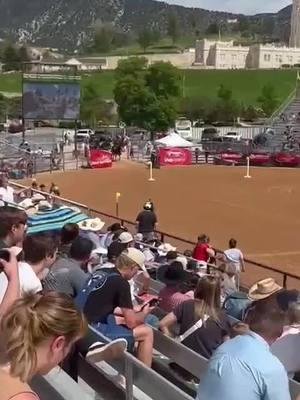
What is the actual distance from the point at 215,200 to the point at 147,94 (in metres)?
57.2

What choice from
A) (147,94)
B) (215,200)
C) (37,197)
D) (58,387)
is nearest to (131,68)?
(147,94)

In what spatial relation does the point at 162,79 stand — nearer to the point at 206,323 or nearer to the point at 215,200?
the point at 215,200

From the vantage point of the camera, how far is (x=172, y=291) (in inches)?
344

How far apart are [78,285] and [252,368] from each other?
3420 millimetres

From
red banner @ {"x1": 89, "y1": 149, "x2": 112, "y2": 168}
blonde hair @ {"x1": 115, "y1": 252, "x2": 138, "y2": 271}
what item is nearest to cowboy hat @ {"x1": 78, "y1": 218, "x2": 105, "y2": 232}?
blonde hair @ {"x1": 115, "y1": 252, "x2": 138, "y2": 271}

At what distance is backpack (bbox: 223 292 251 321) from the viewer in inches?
335

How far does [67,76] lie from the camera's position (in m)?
52.1

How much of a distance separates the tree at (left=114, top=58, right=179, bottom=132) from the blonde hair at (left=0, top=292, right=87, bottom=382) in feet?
265

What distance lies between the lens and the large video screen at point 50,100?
50.9 m

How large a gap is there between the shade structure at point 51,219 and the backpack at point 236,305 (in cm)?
394

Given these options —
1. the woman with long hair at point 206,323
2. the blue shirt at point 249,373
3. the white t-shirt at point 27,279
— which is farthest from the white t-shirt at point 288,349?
the blue shirt at point 249,373

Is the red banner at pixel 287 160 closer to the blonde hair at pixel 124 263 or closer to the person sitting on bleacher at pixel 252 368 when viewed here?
the blonde hair at pixel 124 263

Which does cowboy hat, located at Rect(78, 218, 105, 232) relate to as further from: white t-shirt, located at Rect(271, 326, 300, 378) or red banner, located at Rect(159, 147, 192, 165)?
red banner, located at Rect(159, 147, 192, 165)

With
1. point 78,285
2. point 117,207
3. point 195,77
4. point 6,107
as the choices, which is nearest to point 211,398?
point 78,285
